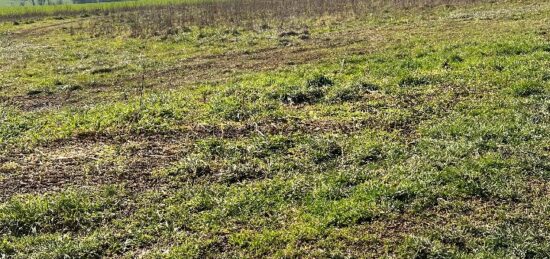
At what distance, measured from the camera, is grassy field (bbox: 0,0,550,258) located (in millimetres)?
5051

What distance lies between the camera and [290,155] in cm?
700

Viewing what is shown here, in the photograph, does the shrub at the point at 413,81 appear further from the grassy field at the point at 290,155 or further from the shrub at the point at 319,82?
the shrub at the point at 319,82

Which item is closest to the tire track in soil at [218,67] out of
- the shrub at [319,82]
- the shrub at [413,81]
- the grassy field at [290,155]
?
the grassy field at [290,155]

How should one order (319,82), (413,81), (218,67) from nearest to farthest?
1. (413,81)
2. (319,82)
3. (218,67)

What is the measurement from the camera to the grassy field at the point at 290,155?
16.6 ft

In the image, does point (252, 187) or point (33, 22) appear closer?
point (252, 187)

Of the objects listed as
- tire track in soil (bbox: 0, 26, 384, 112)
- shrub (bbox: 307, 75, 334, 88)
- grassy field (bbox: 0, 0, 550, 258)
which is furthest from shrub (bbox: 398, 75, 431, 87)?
tire track in soil (bbox: 0, 26, 384, 112)

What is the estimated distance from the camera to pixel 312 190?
19.5 feet

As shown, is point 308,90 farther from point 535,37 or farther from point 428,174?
point 535,37

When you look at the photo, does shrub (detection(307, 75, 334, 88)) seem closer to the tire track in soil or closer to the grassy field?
the grassy field

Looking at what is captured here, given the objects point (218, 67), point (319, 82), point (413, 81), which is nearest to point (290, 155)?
point (319, 82)

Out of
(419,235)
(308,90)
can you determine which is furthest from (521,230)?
(308,90)

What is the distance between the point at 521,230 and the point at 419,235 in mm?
992

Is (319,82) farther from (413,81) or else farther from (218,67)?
(218,67)
